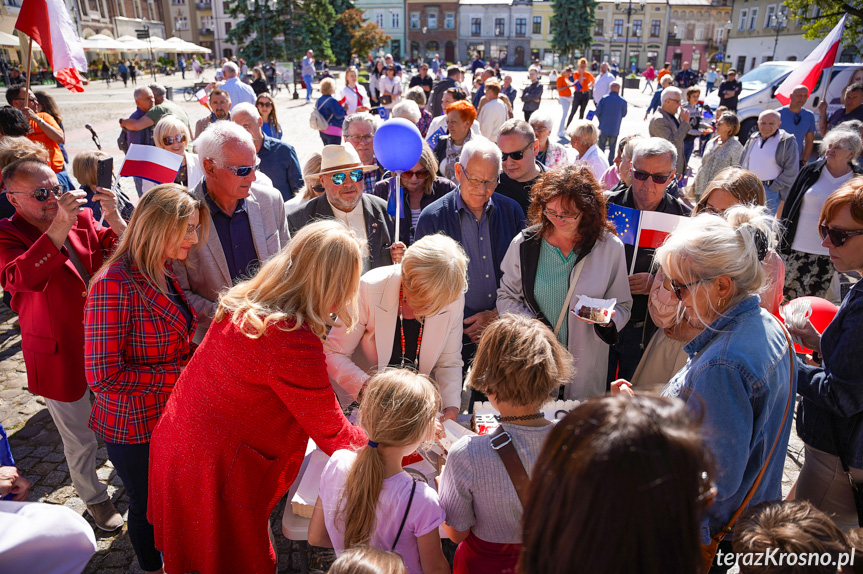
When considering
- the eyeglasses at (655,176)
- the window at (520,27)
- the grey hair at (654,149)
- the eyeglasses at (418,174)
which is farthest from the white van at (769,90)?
the window at (520,27)

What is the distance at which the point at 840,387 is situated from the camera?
2.07 meters

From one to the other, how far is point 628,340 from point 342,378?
6.47 ft

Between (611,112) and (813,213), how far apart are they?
7394 millimetres

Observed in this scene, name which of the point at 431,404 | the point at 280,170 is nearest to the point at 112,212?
the point at 431,404

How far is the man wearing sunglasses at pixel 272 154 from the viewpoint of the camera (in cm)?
542

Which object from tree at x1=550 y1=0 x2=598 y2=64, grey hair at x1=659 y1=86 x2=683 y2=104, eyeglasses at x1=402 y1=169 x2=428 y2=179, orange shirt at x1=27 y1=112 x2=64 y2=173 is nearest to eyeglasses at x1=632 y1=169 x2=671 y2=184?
eyeglasses at x1=402 y1=169 x2=428 y2=179

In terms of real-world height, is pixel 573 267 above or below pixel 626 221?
below

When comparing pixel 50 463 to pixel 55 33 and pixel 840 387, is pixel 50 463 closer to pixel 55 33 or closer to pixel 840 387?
pixel 55 33

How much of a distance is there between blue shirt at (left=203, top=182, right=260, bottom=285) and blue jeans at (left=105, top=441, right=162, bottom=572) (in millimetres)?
1111

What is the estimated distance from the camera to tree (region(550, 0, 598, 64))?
58938 mm

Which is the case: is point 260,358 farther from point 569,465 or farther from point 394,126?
point 394,126

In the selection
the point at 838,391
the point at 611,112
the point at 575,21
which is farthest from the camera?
the point at 575,21

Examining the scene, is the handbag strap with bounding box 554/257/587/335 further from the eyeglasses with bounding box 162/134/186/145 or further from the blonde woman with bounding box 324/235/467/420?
the eyeglasses with bounding box 162/134/186/145

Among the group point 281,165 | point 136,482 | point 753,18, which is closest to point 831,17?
point 281,165
